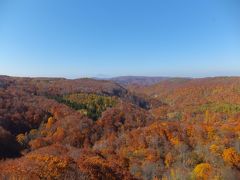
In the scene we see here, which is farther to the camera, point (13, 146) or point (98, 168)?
point (13, 146)

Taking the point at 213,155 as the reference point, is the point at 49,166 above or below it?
above

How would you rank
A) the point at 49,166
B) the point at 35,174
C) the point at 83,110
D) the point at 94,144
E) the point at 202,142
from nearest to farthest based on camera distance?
the point at 35,174 < the point at 49,166 < the point at 202,142 < the point at 94,144 < the point at 83,110

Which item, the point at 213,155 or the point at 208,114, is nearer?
the point at 213,155

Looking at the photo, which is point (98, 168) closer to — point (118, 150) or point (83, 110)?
point (118, 150)

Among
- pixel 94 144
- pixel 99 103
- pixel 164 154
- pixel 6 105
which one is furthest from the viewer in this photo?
pixel 99 103

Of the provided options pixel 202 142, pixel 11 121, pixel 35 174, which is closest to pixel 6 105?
pixel 11 121

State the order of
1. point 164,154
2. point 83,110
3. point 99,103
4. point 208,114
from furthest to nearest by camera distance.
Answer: point 208,114
point 99,103
point 83,110
point 164,154

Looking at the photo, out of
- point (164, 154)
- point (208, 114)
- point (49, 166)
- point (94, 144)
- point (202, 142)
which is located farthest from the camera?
point (208, 114)

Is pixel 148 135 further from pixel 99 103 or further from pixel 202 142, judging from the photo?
pixel 99 103

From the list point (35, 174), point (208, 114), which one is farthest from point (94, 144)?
point (208, 114)
